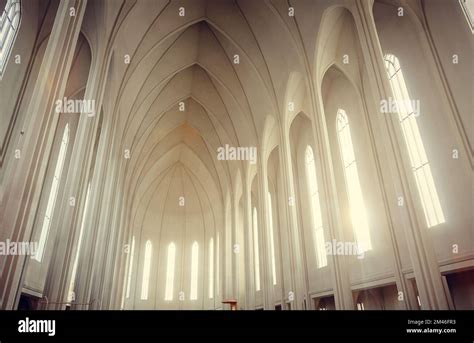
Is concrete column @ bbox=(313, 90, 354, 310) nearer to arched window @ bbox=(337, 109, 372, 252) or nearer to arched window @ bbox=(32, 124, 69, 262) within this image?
arched window @ bbox=(337, 109, 372, 252)

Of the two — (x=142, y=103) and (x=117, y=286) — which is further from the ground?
(x=142, y=103)

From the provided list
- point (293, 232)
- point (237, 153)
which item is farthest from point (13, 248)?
point (237, 153)

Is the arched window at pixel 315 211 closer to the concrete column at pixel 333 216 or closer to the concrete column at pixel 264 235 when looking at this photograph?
the concrete column at pixel 264 235

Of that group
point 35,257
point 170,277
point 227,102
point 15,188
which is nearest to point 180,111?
point 227,102

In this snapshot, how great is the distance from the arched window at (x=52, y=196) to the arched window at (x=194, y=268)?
63.2 ft

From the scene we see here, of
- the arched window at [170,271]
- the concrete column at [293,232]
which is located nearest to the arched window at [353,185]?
the concrete column at [293,232]

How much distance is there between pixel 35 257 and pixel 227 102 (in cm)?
1302

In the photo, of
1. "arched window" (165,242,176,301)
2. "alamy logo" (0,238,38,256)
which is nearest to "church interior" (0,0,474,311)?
"alamy logo" (0,238,38,256)

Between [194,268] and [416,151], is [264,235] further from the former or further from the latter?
[194,268]

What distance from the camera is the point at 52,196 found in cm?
1253

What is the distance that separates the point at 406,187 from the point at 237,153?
1408cm
